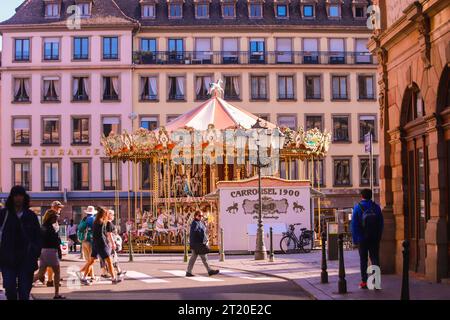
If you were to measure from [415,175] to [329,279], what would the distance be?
2.83 metres

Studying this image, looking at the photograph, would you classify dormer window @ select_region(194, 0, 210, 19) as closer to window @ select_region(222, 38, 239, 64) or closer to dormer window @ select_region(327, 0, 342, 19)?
window @ select_region(222, 38, 239, 64)

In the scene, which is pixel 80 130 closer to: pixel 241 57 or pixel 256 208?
pixel 241 57

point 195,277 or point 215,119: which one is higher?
point 215,119

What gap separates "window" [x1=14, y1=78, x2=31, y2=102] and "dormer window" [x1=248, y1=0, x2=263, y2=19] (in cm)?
1649

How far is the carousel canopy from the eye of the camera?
1658 inches

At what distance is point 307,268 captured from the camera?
25766 millimetres

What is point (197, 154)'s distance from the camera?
4125 centimetres

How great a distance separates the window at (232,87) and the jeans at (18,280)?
187ft

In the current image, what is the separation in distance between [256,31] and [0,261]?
5861cm

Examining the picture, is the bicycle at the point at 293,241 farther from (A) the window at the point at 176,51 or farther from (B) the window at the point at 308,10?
(B) the window at the point at 308,10

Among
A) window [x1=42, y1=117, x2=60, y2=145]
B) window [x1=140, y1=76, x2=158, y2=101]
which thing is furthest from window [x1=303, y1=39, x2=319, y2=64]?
window [x1=42, y1=117, x2=60, y2=145]

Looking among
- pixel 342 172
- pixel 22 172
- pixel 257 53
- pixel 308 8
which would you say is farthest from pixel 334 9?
pixel 22 172
